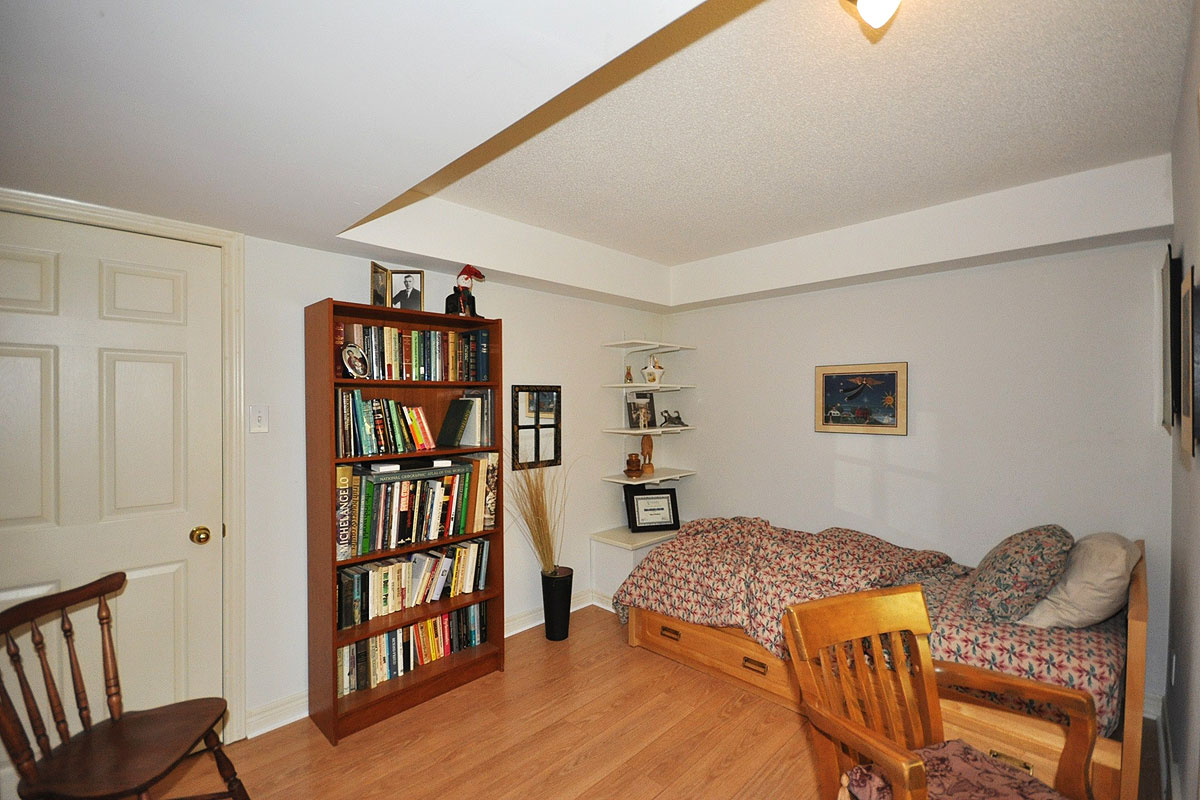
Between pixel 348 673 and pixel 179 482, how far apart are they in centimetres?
112

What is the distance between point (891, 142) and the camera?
2207 millimetres

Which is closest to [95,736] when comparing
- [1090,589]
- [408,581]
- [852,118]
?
[408,581]

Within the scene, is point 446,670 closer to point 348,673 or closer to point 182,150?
point 348,673

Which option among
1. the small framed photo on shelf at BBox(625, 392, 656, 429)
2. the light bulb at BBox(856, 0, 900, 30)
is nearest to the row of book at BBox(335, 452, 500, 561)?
the small framed photo on shelf at BBox(625, 392, 656, 429)

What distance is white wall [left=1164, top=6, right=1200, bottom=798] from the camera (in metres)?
1.49

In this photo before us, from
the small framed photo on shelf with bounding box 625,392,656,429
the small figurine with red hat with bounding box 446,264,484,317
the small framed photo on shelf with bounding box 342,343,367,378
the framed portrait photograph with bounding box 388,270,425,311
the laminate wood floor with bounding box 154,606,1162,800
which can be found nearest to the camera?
the laminate wood floor with bounding box 154,606,1162,800

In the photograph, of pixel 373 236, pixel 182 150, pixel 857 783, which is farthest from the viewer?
pixel 373 236

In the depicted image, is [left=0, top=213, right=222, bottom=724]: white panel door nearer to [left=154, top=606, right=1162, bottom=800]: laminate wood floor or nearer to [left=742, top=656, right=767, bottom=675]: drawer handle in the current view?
[left=154, top=606, right=1162, bottom=800]: laminate wood floor

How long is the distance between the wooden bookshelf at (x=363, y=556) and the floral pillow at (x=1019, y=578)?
227cm

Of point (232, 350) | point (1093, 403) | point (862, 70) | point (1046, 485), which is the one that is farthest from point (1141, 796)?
point (232, 350)

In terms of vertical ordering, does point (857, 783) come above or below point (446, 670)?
above

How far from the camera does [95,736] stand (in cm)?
174

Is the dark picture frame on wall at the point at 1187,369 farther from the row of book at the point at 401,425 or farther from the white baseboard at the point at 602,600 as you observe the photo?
the white baseboard at the point at 602,600

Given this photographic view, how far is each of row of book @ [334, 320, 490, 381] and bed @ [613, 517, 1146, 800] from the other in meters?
1.57
